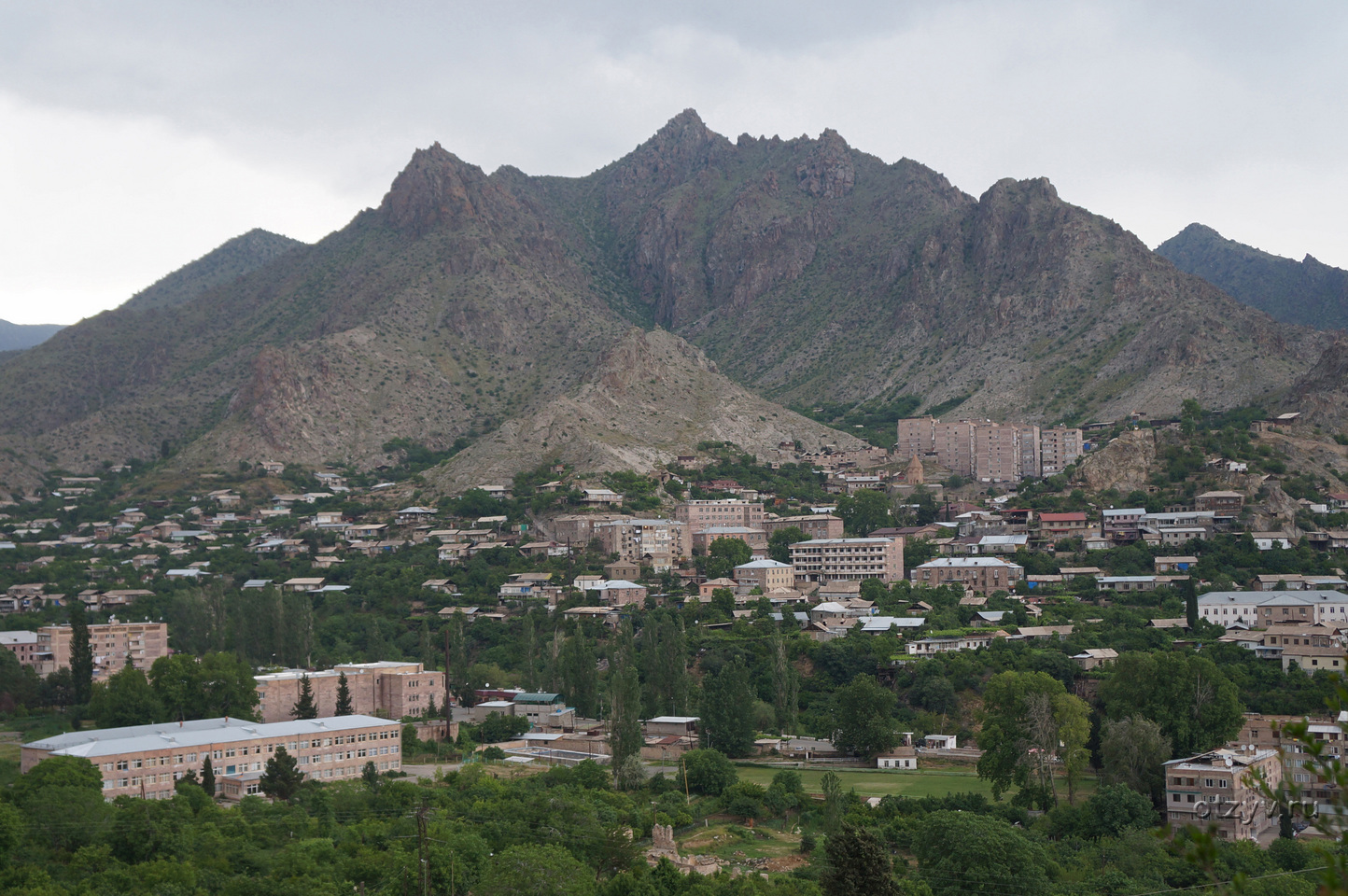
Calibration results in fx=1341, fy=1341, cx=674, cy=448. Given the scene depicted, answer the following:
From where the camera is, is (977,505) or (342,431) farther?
(342,431)

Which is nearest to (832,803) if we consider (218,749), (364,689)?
(218,749)

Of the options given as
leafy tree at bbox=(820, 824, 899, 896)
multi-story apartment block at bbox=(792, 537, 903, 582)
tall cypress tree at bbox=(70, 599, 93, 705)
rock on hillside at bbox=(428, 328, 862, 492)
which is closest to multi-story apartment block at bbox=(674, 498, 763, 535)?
rock on hillside at bbox=(428, 328, 862, 492)

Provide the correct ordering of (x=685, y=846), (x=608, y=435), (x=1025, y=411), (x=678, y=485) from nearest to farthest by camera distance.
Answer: (x=685, y=846), (x=678, y=485), (x=608, y=435), (x=1025, y=411)

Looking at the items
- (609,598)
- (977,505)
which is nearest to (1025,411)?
(977,505)

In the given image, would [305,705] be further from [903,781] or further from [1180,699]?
[1180,699]

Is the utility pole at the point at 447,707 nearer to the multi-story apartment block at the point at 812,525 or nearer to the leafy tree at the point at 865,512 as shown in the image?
the multi-story apartment block at the point at 812,525

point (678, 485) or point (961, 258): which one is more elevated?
point (961, 258)

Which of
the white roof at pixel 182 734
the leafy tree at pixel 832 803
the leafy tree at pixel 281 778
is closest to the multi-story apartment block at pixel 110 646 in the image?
the white roof at pixel 182 734

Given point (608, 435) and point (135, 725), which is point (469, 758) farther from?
point (608, 435)
